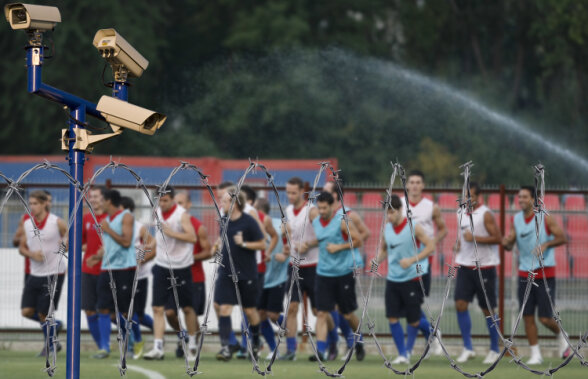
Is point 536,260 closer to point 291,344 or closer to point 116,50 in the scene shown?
point 291,344

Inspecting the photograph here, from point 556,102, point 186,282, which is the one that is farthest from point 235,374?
point 556,102

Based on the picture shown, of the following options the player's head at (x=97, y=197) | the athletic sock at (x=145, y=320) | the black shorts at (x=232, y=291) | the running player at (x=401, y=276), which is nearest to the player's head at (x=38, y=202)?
the player's head at (x=97, y=197)

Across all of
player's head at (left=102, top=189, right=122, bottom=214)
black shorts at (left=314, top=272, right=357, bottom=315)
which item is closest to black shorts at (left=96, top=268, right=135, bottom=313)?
player's head at (left=102, top=189, right=122, bottom=214)

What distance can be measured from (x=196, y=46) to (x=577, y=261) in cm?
3032

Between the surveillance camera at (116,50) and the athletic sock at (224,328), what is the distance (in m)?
6.03

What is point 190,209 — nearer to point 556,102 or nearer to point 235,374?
point 235,374

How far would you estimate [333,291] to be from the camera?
13.3 meters

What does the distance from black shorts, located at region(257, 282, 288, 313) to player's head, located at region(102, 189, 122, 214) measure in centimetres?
217

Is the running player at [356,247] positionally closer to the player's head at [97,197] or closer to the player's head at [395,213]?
the player's head at [395,213]

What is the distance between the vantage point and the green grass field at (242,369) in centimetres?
1187

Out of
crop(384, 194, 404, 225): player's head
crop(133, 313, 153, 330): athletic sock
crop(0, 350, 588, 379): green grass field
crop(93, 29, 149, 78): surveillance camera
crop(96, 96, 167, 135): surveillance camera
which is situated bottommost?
crop(0, 350, 588, 379): green grass field

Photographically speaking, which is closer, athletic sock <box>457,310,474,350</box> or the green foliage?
athletic sock <box>457,310,474,350</box>

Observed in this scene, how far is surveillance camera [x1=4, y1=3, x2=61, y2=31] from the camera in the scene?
7.04 m

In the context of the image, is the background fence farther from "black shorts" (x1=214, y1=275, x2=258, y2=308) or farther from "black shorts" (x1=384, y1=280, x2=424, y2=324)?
"black shorts" (x1=384, y1=280, x2=424, y2=324)
